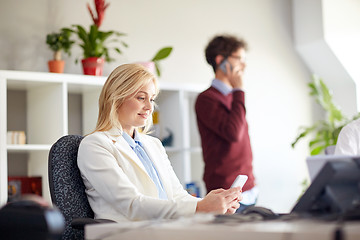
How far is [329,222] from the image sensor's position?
4.46 ft

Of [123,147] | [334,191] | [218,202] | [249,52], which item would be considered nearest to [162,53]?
[249,52]

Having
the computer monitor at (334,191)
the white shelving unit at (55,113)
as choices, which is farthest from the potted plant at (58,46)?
the computer monitor at (334,191)

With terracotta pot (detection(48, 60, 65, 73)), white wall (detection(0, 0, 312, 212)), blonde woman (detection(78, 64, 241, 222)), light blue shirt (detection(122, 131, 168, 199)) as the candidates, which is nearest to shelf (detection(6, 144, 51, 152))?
terracotta pot (detection(48, 60, 65, 73))

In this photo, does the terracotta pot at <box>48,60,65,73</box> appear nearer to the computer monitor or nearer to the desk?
the desk

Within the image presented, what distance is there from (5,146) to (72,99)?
0.83 m

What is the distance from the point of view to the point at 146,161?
2.48 meters

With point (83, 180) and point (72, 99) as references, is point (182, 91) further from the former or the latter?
point (83, 180)

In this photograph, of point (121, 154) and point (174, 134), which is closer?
point (121, 154)

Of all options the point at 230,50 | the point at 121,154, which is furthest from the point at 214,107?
the point at 121,154

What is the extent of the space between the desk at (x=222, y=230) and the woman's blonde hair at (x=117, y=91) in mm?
957

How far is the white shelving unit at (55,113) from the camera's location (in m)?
3.43

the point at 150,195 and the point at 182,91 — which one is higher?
the point at 182,91

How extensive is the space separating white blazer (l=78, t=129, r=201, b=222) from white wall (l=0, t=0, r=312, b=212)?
178 cm

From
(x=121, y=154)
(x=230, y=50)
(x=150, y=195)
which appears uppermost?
(x=230, y=50)
